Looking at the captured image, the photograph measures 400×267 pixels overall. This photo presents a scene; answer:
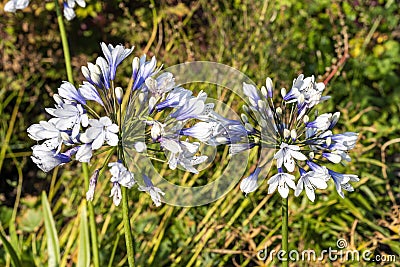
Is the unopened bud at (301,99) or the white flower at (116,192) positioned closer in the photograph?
the white flower at (116,192)

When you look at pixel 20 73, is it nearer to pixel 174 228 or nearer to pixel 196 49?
pixel 196 49

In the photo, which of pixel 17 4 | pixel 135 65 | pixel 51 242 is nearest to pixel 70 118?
pixel 135 65

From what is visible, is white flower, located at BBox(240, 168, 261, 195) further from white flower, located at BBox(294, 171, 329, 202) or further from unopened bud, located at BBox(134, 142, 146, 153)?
unopened bud, located at BBox(134, 142, 146, 153)

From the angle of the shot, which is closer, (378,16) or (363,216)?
(363,216)

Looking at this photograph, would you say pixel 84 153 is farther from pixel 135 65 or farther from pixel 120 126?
pixel 135 65

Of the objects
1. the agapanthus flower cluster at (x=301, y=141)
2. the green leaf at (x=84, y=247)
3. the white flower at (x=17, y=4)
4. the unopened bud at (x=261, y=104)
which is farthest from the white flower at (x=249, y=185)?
the white flower at (x=17, y=4)

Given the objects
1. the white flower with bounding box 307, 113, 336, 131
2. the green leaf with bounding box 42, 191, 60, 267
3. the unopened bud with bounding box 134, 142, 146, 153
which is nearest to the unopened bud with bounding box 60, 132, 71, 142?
the unopened bud with bounding box 134, 142, 146, 153

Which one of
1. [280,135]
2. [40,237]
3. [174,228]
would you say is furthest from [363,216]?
[40,237]

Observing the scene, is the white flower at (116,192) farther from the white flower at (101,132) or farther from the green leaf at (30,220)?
the green leaf at (30,220)
